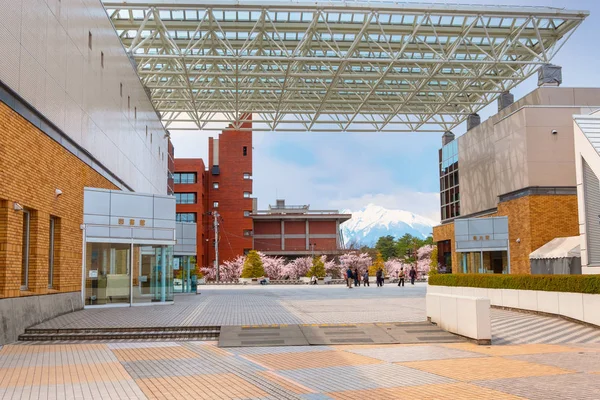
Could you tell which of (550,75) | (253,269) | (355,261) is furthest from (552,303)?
(355,261)

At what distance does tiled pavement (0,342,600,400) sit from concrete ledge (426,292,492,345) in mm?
568

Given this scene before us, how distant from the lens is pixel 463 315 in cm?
1431

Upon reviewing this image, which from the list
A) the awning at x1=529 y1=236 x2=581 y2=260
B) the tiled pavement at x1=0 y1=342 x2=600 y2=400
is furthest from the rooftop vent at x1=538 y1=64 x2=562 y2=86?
the tiled pavement at x1=0 y1=342 x2=600 y2=400

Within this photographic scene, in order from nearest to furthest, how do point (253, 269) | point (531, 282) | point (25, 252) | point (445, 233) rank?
point (25, 252) → point (531, 282) → point (445, 233) → point (253, 269)

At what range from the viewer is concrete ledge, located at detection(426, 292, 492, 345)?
13.6 meters

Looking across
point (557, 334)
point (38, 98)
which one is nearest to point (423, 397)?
point (557, 334)

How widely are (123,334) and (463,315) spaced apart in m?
7.94

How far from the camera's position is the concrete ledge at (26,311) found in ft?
46.3

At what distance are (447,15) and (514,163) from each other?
9374mm

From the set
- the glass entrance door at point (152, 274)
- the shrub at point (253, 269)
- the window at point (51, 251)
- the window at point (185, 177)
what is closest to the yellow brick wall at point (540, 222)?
the glass entrance door at point (152, 274)

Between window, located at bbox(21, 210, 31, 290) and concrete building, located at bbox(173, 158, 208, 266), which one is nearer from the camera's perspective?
window, located at bbox(21, 210, 31, 290)

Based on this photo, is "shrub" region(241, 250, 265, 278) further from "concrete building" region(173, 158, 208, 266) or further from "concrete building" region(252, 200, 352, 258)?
"concrete building" region(252, 200, 352, 258)

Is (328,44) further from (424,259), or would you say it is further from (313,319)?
(424,259)

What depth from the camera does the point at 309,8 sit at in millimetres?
28938
